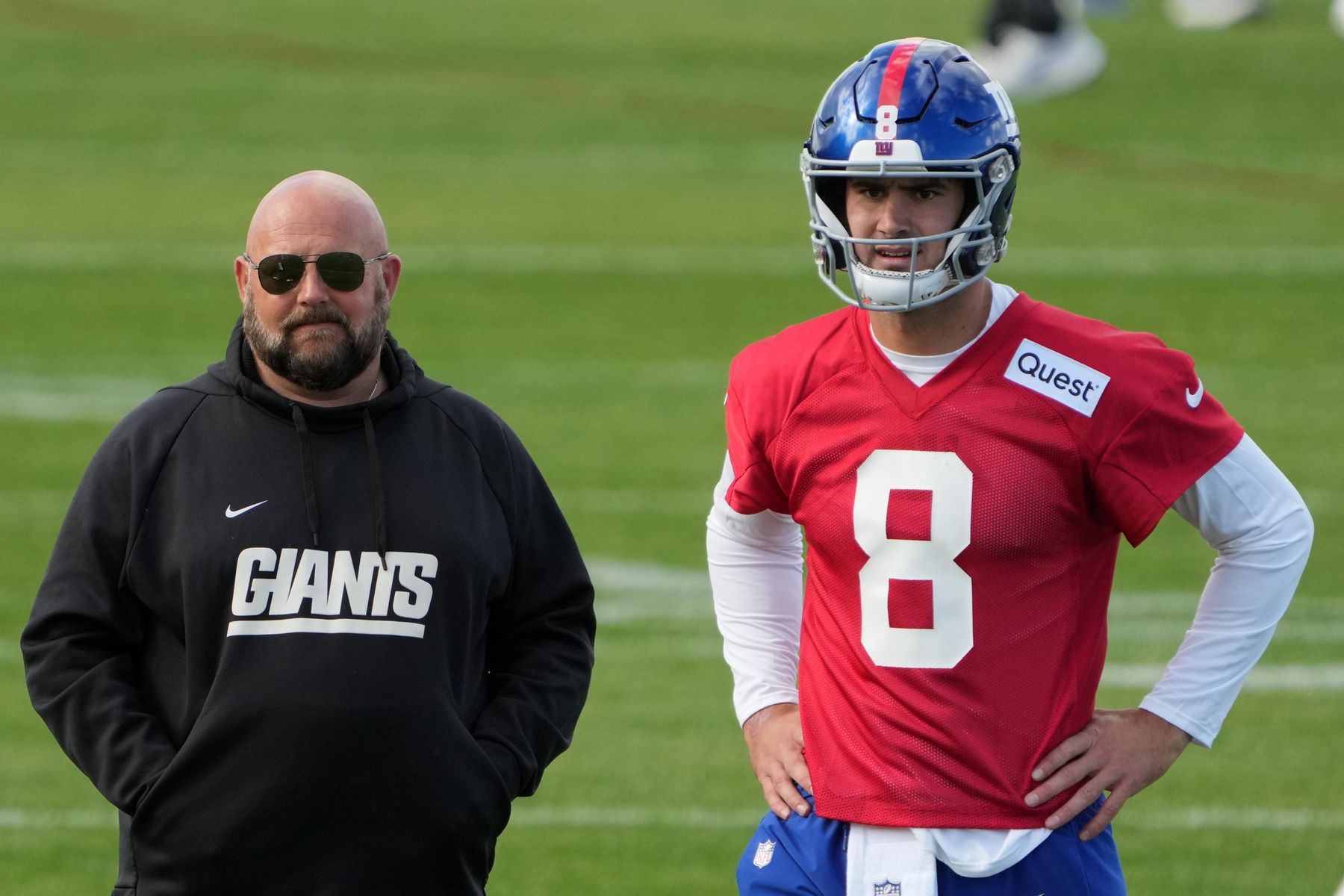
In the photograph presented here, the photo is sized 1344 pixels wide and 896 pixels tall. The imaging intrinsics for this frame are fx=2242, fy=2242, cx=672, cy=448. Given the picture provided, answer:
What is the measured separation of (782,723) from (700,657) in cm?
512

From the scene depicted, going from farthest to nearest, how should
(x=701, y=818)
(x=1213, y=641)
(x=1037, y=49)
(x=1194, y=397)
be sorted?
1. (x=1037, y=49)
2. (x=701, y=818)
3. (x=1213, y=641)
4. (x=1194, y=397)

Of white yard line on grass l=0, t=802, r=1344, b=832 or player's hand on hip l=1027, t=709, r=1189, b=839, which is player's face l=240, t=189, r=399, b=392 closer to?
player's hand on hip l=1027, t=709, r=1189, b=839

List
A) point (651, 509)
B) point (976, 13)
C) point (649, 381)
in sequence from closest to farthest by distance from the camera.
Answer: point (651, 509)
point (649, 381)
point (976, 13)

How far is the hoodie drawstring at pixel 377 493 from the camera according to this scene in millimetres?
3975

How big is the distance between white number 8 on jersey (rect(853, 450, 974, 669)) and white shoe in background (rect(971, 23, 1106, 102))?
20369 millimetres

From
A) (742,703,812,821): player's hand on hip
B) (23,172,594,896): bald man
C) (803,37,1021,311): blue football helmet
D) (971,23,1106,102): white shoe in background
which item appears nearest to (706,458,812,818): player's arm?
(742,703,812,821): player's hand on hip

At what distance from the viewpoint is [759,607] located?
418 cm

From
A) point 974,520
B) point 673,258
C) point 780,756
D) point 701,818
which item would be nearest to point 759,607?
point 780,756

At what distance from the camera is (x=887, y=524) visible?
3.80 meters

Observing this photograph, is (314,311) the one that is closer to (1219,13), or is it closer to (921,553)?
(921,553)

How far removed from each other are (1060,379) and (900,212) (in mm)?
388

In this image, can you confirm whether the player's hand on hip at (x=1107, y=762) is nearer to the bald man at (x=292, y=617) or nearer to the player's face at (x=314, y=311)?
the bald man at (x=292, y=617)

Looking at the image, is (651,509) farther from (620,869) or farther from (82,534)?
(82,534)

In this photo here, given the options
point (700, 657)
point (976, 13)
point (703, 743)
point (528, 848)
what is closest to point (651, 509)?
point (700, 657)
